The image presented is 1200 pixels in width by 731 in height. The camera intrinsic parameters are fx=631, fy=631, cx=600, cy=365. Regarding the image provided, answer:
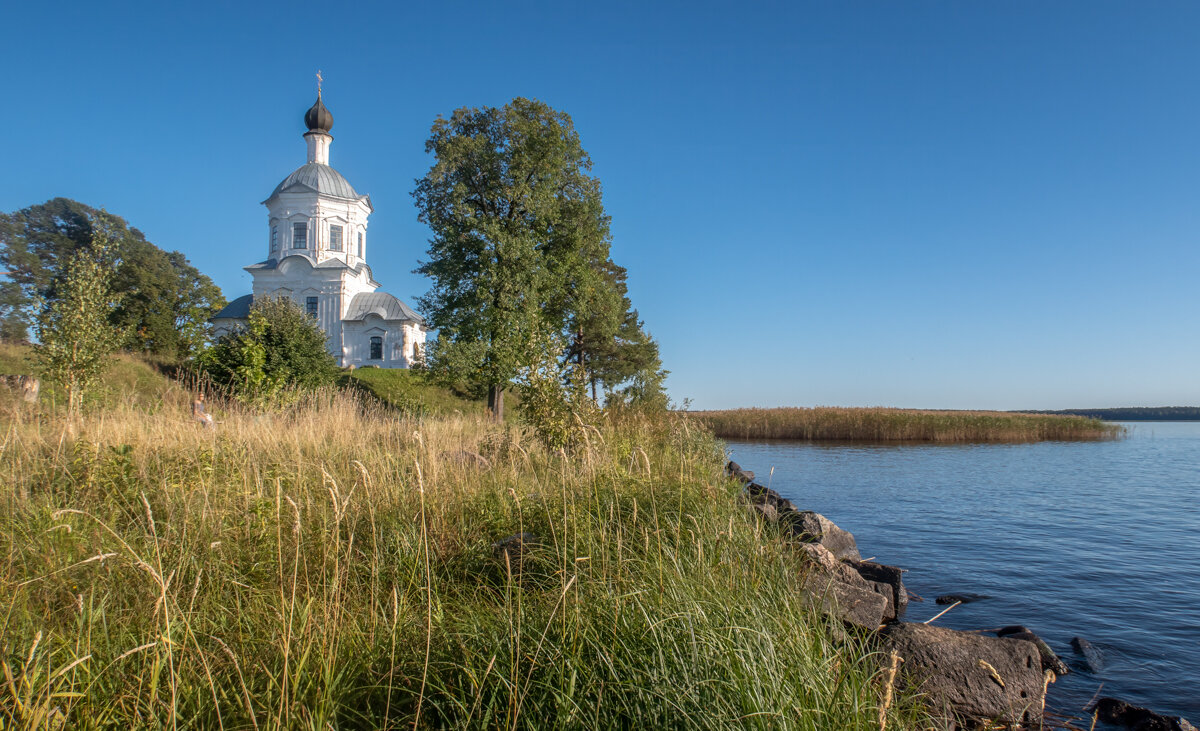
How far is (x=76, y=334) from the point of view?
38.4 feet

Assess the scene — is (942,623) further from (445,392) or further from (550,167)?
(445,392)

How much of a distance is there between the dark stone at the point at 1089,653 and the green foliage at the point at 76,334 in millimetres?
14747

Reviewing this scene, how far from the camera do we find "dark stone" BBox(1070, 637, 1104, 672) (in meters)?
5.50

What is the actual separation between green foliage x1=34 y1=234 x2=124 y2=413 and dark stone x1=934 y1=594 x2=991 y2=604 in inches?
545

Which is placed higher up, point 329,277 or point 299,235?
point 299,235

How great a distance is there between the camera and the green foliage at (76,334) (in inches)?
460

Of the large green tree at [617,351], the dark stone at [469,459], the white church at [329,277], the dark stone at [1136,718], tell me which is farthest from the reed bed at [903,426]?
the dark stone at [1136,718]

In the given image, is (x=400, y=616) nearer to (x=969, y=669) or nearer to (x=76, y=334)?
(x=969, y=669)

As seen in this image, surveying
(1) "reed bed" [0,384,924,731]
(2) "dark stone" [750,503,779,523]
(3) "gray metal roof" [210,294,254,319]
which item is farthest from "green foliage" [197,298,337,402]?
(3) "gray metal roof" [210,294,254,319]

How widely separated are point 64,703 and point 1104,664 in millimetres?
7411

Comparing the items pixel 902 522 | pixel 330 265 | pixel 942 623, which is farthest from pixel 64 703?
pixel 330 265

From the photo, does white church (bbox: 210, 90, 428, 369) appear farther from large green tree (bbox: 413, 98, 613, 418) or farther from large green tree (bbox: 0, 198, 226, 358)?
large green tree (bbox: 413, 98, 613, 418)

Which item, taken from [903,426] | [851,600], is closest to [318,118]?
[903,426]

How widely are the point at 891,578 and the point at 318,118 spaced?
5014 cm
